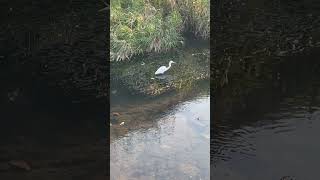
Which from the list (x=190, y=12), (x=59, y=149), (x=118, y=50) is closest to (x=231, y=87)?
(x=190, y=12)

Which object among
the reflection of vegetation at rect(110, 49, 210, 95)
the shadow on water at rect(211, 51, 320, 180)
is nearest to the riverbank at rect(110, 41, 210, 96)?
the reflection of vegetation at rect(110, 49, 210, 95)

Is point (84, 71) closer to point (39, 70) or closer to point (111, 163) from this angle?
point (39, 70)

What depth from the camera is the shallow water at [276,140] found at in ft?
5.14

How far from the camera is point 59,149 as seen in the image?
5.00ft

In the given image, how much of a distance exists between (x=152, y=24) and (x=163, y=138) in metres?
0.36

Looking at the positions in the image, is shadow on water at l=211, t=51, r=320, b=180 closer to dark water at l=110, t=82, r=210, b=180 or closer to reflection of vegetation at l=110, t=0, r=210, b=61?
dark water at l=110, t=82, r=210, b=180

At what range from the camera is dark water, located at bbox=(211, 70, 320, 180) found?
5.14 feet

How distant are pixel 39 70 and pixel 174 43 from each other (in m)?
0.42

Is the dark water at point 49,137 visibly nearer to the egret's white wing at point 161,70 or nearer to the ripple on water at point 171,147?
the ripple on water at point 171,147

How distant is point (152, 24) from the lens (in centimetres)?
158

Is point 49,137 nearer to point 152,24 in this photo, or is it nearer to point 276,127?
point 152,24

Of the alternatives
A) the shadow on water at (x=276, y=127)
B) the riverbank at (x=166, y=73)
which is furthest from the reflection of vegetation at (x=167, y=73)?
the shadow on water at (x=276, y=127)

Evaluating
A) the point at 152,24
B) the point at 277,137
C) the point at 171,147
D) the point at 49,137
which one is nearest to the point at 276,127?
the point at 277,137

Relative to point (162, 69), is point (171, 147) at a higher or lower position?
lower
